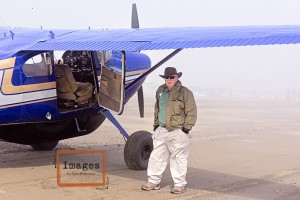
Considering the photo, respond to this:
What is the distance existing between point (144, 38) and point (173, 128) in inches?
64.5

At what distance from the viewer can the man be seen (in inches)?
304

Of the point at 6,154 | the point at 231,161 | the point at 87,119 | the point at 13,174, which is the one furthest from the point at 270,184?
the point at 6,154

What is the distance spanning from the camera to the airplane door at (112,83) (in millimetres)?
9609

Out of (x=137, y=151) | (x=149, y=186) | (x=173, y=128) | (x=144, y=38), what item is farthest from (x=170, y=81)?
(x=137, y=151)

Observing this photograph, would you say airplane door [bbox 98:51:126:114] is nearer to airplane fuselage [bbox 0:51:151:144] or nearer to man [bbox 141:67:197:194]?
airplane fuselage [bbox 0:51:151:144]

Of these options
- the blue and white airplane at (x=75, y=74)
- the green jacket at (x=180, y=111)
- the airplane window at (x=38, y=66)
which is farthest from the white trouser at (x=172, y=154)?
the airplane window at (x=38, y=66)

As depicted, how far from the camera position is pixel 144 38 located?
846cm

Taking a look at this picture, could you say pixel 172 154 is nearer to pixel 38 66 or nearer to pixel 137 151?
pixel 137 151

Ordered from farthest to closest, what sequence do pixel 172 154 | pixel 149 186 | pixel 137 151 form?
pixel 137 151, pixel 149 186, pixel 172 154

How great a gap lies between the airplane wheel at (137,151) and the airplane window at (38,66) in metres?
1.99

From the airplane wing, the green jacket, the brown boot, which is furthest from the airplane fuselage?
the brown boot

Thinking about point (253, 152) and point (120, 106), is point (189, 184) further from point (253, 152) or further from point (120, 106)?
point (253, 152)

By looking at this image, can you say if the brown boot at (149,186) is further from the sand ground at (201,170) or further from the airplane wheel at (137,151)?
the airplane wheel at (137,151)

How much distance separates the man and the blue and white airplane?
0.70 metres
